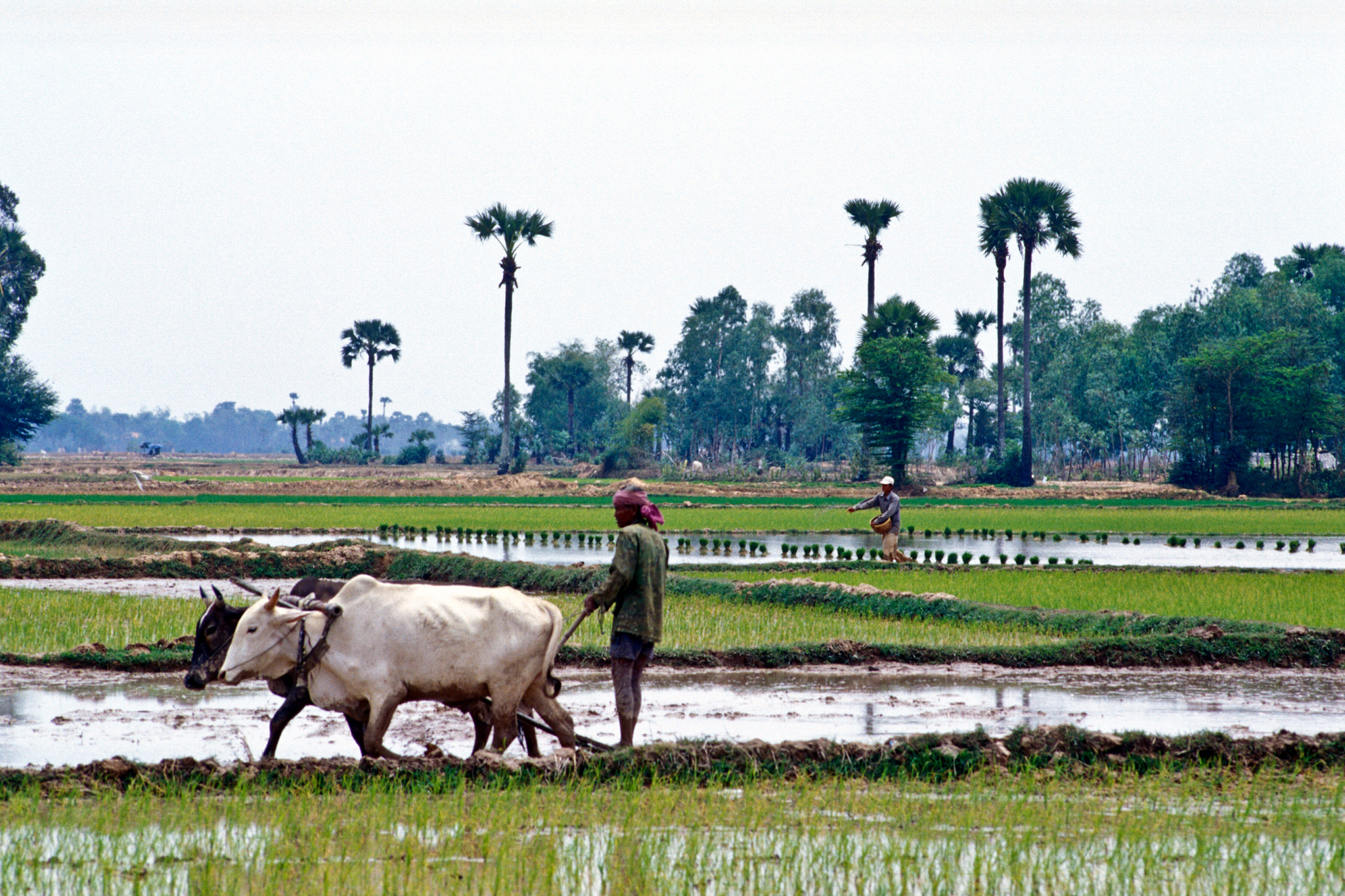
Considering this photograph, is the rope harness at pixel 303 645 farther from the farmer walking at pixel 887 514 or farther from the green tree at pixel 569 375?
the green tree at pixel 569 375

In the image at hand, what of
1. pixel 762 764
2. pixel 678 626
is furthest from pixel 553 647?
pixel 678 626

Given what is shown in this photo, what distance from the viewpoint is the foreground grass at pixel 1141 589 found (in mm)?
15539

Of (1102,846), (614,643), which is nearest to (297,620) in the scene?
(614,643)

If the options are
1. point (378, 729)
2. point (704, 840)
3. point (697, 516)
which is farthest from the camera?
point (697, 516)

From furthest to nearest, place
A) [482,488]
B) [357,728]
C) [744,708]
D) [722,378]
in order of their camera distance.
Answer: [722,378], [482,488], [744,708], [357,728]

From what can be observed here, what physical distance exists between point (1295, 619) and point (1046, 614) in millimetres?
2834

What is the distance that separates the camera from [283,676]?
777cm

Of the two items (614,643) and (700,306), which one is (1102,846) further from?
(700,306)

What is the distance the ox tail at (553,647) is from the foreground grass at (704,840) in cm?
89

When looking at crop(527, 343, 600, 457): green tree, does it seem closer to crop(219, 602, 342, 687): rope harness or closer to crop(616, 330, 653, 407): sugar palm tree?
crop(616, 330, 653, 407): sugar palm tree

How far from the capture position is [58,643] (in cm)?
1278

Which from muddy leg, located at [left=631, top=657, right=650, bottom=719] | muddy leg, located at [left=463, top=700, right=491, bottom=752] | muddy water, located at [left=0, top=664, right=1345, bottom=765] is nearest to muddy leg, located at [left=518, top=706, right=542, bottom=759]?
muddy leg, located at [left=463, top=700, right=491, bottom=752]

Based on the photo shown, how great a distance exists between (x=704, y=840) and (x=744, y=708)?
385 centimetres

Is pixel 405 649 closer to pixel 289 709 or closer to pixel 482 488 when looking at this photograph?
pixel 289 709
